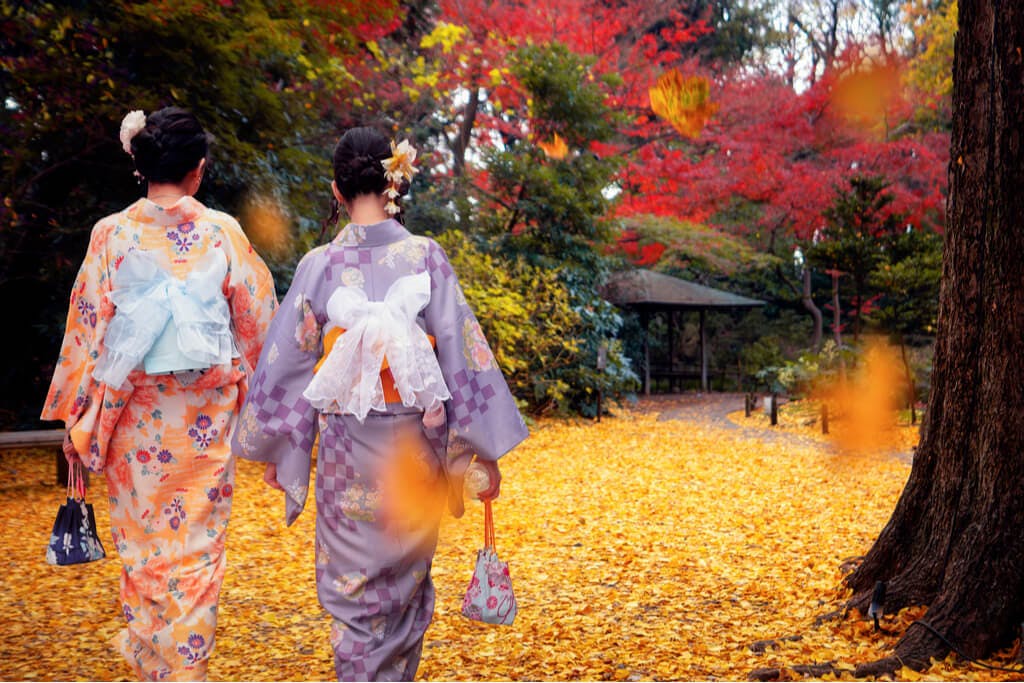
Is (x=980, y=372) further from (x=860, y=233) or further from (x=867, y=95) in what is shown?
(x=867, y=95)

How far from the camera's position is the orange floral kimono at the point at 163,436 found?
2.65 metres

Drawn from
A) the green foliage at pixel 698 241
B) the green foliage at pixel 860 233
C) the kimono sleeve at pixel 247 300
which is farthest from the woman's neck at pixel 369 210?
the green foliage at pixel 698 241

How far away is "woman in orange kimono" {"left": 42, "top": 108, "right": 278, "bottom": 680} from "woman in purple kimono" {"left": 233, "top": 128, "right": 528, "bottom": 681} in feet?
0.88

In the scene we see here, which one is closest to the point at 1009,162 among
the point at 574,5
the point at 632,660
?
the point at 632,660

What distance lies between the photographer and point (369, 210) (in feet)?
8.38

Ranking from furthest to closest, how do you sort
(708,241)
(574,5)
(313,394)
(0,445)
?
1. (708,241)
2. (574,5)
3. (0,445)
4. (313,394)

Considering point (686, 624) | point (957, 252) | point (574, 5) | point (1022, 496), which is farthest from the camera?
point (574, 5)

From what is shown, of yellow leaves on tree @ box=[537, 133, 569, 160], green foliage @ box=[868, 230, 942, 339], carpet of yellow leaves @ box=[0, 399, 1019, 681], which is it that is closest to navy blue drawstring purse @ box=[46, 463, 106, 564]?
carpet of yellow leaves @ box=[0, 399, 1019, 681]

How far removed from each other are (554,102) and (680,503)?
303 inches

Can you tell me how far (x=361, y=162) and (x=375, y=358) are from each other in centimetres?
60

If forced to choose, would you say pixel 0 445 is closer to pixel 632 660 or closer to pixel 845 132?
pixel 632 660

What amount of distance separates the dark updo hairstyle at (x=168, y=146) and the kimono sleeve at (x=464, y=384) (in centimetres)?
94

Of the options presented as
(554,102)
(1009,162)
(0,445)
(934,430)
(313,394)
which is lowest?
(0,445)

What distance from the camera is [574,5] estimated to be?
14578 mm
